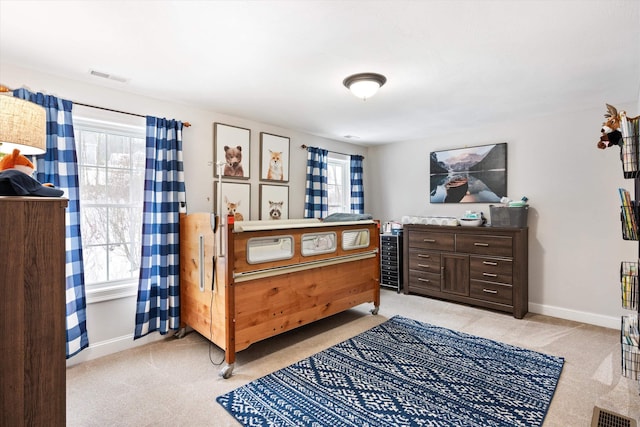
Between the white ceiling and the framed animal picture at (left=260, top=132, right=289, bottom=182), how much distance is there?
2.19ft

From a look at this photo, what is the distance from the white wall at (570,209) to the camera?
130 inches

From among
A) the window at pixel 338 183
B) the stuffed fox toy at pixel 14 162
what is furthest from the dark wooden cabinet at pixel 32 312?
the window at pixel 338 183

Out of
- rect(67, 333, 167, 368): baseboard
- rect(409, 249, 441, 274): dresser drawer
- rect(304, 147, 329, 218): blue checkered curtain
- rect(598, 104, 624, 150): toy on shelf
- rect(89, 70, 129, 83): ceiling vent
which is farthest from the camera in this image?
rect(304, 147, 329, 218): blue checkered curtain

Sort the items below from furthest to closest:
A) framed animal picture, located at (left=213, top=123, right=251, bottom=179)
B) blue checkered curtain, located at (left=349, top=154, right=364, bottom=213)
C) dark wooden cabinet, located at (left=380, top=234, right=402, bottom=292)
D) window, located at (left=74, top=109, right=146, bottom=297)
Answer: blue checkered curtain, located at (left=349, top=154, right=364, bottom=213) < dark wooden cabinet, located at (left=380, top=234, right=402, bottom=292) < framed animal picture, located at (left=213, top=123, right=251, bottom=179) < window, located at (left=74, top=109, right=146, bottom=297)

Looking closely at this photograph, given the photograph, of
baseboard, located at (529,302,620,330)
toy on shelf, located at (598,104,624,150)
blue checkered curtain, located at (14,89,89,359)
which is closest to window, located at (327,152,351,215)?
baseboard, located at (529,302,620,330)

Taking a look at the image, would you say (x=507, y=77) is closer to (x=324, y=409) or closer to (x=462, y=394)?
(x=462, y=394)

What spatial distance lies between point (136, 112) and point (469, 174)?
3.95 metres

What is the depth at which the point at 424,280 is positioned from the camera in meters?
4.36

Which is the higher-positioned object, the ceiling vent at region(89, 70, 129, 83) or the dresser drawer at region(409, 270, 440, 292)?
the ceiling vent at region(89, 70, 129, 83)

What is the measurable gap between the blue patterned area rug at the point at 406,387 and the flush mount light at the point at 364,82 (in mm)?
2160

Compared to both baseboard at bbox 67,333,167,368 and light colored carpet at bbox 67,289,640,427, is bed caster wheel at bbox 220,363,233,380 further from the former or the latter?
baseboard at bbox 67,333,167,368

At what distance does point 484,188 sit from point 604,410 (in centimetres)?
274

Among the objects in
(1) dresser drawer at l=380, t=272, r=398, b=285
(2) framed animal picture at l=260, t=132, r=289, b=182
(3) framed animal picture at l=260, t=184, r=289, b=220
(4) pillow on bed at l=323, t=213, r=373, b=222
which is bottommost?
(1) dresser drawer at l=380, t=272, r=398, b=285

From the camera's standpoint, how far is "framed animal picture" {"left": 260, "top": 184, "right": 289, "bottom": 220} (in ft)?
12.8
